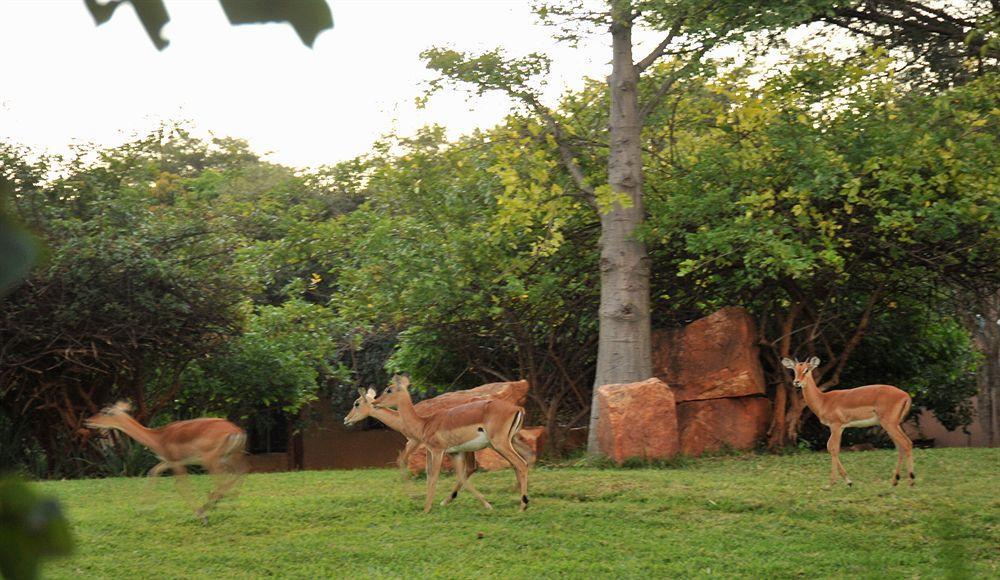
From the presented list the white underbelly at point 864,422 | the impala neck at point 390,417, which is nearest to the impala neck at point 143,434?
the impala neck at point 390,417

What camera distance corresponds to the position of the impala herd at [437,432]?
30.8 ft

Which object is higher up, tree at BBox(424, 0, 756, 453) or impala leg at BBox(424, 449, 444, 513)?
tree at BBox(424, 0, 756, 453)

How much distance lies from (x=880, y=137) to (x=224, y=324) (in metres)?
8.51

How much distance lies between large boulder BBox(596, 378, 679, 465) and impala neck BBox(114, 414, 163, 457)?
4594 millimetres

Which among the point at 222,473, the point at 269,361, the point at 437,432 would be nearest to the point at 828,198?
the point at 437,432

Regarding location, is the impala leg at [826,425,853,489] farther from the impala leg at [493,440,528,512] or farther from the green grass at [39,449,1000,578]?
the impala leg at [493,440,528,512]

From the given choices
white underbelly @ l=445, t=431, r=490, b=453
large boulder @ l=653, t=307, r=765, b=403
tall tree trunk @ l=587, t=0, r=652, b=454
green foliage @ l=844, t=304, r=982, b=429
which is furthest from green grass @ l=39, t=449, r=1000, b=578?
green foliage @ l=844, t=304, r=982, b=429

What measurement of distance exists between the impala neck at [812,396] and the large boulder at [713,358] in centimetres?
268

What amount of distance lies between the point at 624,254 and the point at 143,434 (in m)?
5.92

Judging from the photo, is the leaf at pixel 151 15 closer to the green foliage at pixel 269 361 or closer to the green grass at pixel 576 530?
the green grass at pixel 576 530

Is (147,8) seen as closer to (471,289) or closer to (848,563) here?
(848,563)

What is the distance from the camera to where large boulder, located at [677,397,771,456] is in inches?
532

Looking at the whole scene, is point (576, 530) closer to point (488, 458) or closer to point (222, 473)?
point (222, 473)

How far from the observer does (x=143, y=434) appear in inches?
375
